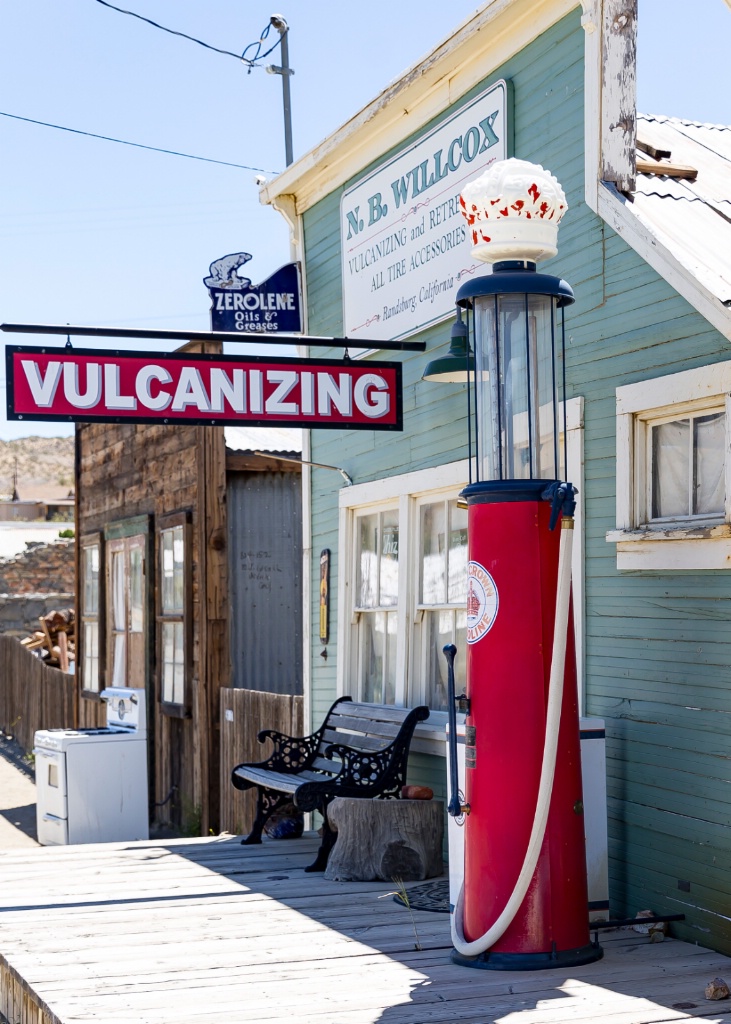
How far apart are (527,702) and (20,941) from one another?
8.37ft

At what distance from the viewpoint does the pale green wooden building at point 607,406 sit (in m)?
5.55

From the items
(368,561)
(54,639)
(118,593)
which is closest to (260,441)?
(368,561)

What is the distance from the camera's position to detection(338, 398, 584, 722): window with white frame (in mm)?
7895

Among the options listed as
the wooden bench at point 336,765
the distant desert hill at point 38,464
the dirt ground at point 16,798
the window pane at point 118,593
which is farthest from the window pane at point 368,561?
the distant desert hill at point 38,464

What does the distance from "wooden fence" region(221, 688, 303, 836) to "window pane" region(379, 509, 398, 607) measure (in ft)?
5.23

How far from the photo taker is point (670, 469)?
230 inches

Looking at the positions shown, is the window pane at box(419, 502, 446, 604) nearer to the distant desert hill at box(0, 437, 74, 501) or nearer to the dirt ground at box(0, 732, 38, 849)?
the dirt ground at box(0, 732, 38, 849)

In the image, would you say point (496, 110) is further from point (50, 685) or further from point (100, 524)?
point (50, 685)

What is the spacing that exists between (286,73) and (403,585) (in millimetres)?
10879

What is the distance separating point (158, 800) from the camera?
13.1 m

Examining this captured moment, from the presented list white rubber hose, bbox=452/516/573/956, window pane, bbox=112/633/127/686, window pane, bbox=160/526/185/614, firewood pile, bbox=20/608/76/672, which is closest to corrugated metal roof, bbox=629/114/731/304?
white rubber hose, bbox=452/516/573/956

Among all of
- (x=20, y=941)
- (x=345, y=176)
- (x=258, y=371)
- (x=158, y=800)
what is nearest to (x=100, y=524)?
(x=158, y=800)

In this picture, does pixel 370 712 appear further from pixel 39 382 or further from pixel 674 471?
pixel 674 471

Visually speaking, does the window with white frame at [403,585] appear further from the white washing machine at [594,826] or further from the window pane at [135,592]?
the window pane at [135,592]
